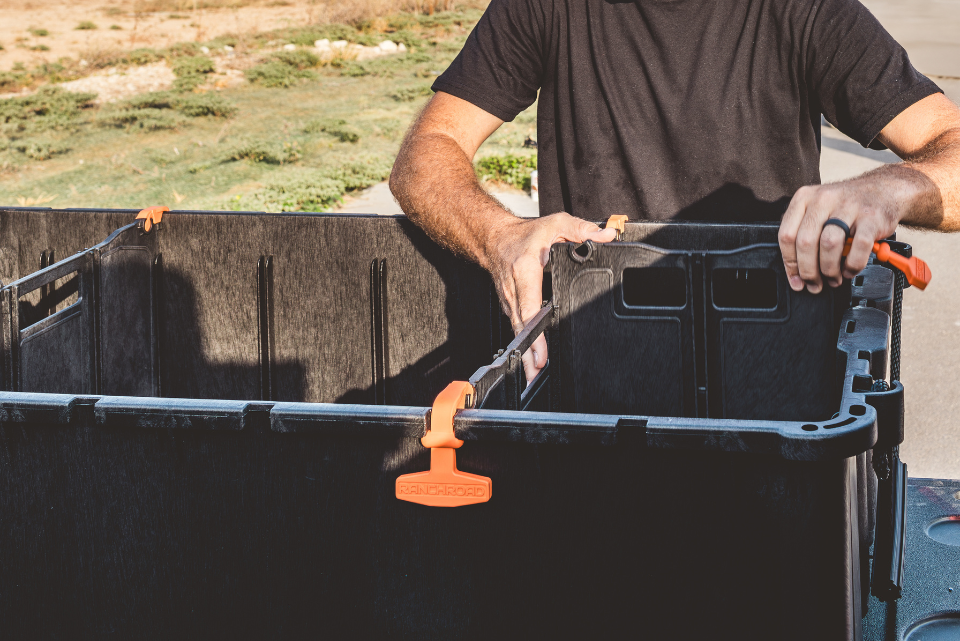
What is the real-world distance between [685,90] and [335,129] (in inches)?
498

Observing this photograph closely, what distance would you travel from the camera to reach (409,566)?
4.20ft

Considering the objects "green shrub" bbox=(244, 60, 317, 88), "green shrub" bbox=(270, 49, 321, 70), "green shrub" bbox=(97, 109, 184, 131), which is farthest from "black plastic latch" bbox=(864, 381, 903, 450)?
"green shrub" bbox=(270, 49, 321, 70)

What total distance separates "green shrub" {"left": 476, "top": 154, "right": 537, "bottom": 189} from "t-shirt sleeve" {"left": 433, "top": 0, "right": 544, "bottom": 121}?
6969mm

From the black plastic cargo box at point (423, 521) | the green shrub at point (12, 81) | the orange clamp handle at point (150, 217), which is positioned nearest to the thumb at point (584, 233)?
the black plastic cargo box at point (423, 521)

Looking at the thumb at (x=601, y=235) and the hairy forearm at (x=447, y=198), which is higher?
the hairy forearm at (x=447, y=198)

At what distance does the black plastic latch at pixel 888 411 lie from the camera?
135 cm

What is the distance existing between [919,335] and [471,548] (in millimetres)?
5527

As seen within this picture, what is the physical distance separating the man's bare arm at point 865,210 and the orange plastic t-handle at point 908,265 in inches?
1.7

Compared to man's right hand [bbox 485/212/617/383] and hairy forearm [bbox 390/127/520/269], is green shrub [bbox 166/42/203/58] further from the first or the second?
man's right hand [bbox 485/212/617/383]

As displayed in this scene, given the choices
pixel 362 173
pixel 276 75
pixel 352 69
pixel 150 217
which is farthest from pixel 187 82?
pixel 150 217

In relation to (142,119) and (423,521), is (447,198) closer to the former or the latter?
(423,521)

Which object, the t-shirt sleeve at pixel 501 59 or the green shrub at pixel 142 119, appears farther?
the green shrub at pixel 142 119

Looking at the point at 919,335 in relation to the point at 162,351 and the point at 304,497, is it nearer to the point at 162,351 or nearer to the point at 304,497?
the point at 162,351

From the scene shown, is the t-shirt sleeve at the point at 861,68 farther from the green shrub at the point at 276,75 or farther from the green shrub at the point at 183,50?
the green shrub at the point at 183,50
